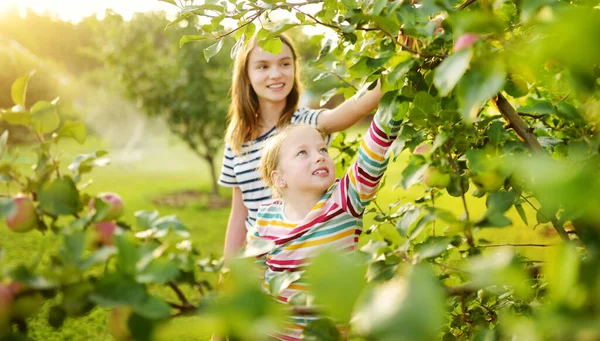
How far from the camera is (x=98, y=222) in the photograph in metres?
0.71

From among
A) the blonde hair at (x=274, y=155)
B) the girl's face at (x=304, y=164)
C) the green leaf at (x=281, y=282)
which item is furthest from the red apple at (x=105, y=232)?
the blonde hair at (x=274, y=155)

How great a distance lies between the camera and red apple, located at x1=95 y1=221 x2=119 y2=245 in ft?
2.31

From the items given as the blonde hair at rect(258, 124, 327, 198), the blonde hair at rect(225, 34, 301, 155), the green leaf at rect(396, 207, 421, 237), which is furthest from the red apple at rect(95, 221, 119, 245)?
the blonde hair at rect(225, 34, 301, 155)

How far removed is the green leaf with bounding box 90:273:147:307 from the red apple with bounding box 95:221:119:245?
167 mm

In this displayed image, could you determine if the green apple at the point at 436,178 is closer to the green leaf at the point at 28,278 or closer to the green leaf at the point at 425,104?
the green leaf at the point at 425,104

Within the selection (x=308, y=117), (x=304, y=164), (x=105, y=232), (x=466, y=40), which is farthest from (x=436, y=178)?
(x=308, y=117)

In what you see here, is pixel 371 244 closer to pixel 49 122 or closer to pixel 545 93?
pixel 49 122

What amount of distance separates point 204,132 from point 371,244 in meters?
7.22

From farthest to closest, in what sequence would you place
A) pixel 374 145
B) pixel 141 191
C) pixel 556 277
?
pixel 141 191 < pixel 374 145 < pixel 556 277

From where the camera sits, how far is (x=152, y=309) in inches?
20.8

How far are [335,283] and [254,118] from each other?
184 centimetres

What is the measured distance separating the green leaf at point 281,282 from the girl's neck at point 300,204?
752 mm

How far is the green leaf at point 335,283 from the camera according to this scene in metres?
0.39

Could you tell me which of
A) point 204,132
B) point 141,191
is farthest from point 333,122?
Answer: point 141,191
